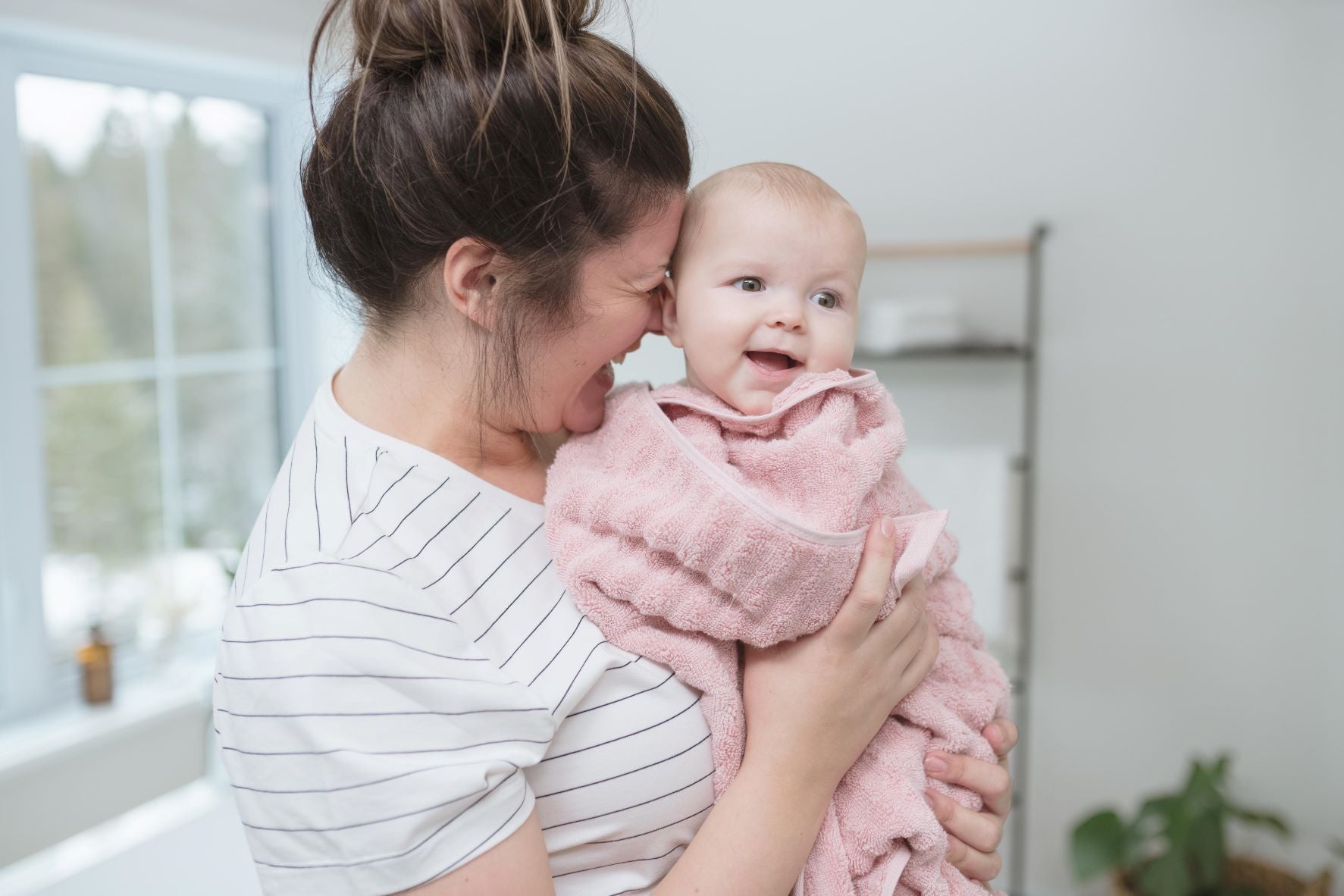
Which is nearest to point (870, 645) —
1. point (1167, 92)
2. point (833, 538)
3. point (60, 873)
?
point (833, 538)

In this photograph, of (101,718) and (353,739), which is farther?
(101,718)

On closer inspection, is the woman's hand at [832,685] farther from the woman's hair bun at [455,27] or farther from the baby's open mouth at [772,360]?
the woman's hair bun at [455,27]

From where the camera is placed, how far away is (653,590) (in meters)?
0.82

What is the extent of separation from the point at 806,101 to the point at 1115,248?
85cm

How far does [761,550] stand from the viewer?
0.79 meters

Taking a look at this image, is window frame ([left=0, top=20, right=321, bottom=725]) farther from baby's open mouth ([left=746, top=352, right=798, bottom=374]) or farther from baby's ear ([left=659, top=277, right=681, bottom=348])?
baby's open mouth ([left=746, top=352, right=798, bottom=374])

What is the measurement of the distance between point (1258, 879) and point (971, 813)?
1.81m

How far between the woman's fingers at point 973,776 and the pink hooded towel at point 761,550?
1 cm

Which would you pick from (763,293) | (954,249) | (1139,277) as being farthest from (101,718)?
(1139,277)

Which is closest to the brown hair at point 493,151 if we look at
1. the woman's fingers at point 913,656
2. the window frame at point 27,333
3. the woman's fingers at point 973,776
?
the woman's fingers at point 913,656

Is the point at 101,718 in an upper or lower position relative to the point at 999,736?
lower

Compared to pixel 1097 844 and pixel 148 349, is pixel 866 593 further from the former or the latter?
pixel 148 349

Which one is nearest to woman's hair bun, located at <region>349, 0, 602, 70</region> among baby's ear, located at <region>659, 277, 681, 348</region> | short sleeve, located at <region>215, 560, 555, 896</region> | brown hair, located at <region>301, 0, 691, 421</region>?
brown hair, located at <region>301, 0, 691, 421</region>

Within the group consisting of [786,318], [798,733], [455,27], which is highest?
[455,27]
